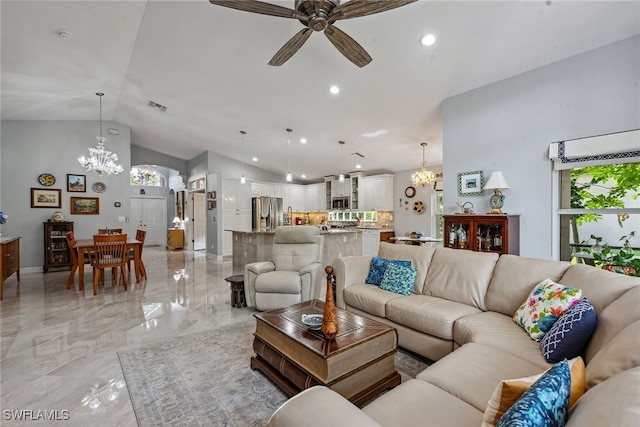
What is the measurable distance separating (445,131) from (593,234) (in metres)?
2.18

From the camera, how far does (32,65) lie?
160 inches

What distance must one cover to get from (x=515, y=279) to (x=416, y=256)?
97 cm

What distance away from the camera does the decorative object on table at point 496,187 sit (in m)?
3.66

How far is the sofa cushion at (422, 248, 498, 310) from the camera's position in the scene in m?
2.57

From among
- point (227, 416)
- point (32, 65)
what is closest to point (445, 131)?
point (227, 416)

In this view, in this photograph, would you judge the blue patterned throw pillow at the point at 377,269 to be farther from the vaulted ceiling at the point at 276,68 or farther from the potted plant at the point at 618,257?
the vaulted ceiling at the point at 276,68

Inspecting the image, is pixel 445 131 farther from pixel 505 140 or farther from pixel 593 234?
pixel 593 234

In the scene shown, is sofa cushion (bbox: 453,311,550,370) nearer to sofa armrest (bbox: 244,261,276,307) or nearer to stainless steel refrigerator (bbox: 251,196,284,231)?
sofa armrest (bbox: 244,261,276,307)

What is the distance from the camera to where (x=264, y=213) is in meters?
8.71

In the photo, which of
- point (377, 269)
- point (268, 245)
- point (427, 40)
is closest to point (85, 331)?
point (377, 269)

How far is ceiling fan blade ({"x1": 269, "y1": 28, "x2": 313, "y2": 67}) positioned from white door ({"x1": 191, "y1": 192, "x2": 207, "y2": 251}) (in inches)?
331

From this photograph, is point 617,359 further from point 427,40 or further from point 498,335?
point 427,40

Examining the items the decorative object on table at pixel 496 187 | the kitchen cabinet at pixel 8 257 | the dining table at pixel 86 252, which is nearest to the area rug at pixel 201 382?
the decorative object on table at pixel 496 187

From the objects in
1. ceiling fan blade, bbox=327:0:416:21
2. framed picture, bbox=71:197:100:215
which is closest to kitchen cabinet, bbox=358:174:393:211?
ceiling fan blade, bbox=327:0:416:21
